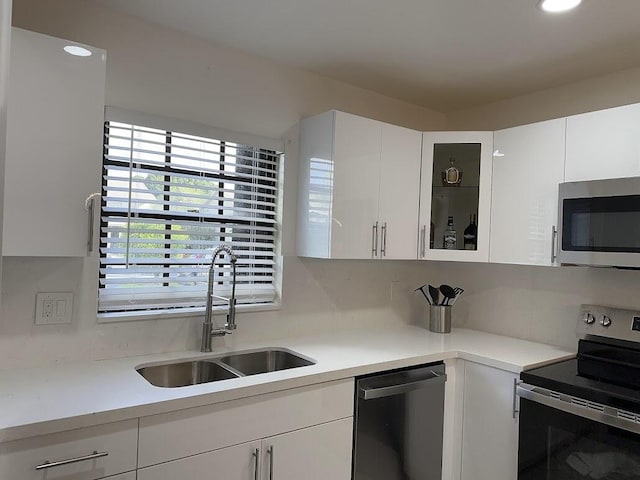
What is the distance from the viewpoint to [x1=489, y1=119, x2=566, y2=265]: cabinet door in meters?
2.22

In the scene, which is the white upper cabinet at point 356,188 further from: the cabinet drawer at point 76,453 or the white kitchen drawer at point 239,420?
the cabinet drawer at point 76,453

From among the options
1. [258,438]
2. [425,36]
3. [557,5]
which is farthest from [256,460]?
→ [557,5]

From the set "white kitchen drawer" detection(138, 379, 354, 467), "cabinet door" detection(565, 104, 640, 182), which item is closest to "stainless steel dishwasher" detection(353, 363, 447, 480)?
"white kitchen drawer" detection(138, 379, 354, 467)

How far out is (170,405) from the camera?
145 centimetres

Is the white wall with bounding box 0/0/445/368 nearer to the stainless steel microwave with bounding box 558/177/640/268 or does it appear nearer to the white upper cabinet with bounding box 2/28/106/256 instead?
the white upper cabinet with bounding box 2/28/106/256

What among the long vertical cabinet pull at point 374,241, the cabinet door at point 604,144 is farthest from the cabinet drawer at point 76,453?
the cabinet door at point 604,144

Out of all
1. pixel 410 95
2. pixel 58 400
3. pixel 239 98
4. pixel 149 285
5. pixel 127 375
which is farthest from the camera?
pixel 410 95

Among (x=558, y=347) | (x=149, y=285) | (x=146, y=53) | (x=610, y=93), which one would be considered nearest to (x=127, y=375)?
(x=149, y=285)

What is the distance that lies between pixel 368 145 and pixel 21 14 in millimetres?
1576

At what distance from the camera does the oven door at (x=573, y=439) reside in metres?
1.68

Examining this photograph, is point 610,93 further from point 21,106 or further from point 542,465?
point 21,106

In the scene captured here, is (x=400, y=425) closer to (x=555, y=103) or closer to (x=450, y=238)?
(x=450, y=238)

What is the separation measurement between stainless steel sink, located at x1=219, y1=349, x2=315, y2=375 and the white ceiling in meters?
1.48

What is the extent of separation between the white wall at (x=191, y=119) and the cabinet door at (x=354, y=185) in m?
0.30
